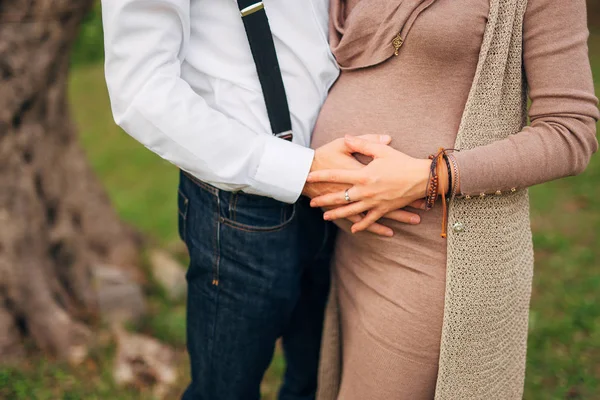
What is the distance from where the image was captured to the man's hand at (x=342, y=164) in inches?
55.3

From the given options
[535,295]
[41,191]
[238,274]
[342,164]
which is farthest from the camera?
[535,295]

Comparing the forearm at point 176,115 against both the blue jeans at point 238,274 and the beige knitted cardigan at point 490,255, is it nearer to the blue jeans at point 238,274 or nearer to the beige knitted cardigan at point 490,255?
the blue jeans at point 238,274

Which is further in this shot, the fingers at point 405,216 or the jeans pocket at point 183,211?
the jeans pocket at point 183,211

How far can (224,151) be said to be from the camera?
1.35m

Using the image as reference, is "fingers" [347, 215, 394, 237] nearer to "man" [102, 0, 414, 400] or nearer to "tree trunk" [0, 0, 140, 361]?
"man" [102, 0, 414, 400]

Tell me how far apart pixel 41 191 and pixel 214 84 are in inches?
67.1

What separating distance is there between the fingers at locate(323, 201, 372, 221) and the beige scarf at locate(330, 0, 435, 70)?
0.37 metres

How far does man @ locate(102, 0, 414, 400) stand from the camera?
1.28 metres

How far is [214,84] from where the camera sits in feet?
4.64

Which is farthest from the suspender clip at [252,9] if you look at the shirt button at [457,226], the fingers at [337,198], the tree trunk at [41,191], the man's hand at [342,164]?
the tree trunk at [41,191]

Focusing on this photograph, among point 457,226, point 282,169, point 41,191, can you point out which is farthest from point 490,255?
point 41,191

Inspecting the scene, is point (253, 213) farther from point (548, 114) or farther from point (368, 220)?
point (548, 114)

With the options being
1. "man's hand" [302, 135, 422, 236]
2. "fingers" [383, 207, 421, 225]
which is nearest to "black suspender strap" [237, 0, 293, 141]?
"man's hand" [302, 135, 422, 236]

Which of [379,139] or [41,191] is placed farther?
[41,191]
